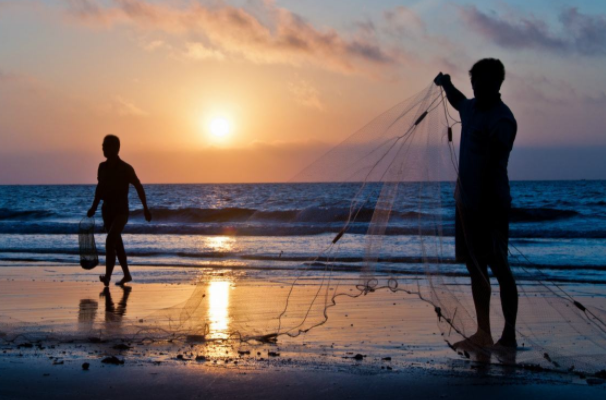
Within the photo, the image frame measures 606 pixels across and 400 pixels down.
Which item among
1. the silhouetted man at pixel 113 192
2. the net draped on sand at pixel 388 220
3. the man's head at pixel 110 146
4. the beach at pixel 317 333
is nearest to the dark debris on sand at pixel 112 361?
the beach at pixel 317 333

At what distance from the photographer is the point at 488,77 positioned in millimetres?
4359

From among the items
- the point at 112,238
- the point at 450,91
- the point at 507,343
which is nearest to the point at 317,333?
the point at 507,343

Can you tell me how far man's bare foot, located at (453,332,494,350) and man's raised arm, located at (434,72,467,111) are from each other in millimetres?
1615

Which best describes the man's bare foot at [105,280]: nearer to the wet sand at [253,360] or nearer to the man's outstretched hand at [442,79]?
the wet sand at [253,360]

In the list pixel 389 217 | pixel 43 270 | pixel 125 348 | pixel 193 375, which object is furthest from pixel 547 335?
pixel 43 270

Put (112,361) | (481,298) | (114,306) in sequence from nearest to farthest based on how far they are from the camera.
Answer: (112,361) < (481,298) < (114,306)

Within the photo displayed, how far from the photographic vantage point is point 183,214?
3075 cm

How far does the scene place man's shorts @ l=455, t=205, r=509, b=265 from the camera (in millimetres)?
4410

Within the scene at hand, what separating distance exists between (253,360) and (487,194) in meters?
1.89

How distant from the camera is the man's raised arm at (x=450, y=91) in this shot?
4.76 m

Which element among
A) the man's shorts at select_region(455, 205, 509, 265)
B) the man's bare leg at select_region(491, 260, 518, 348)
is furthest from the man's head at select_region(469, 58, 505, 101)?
the man's bare leg at select_region(491, 260, 518, 348)

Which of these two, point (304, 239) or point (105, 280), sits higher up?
point (304, 239)

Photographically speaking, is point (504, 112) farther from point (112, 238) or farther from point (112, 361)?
point (112, 238)

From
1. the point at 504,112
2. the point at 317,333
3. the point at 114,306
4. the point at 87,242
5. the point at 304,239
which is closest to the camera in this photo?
the point at 504,112
